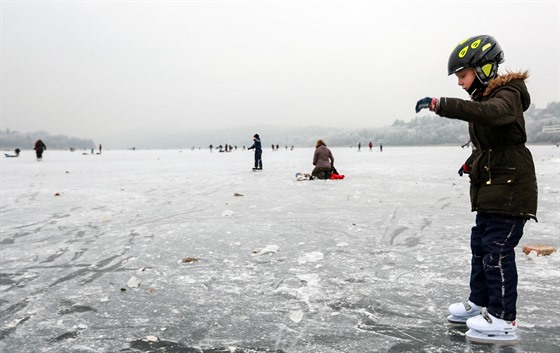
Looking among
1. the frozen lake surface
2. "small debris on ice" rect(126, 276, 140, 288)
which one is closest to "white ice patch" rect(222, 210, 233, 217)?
the frozen lake surface

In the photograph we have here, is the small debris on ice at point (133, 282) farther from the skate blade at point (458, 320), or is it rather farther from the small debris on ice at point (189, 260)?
the skate blade at point (458, 320)

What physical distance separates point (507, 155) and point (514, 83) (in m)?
0.44

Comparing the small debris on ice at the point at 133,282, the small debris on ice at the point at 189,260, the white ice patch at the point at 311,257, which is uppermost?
the white ice patch at the point at 311,257

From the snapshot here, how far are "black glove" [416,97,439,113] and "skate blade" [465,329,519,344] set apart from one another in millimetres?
1502

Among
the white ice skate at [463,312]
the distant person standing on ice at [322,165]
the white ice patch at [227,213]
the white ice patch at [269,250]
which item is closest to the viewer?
the white ice skate at [463,312]

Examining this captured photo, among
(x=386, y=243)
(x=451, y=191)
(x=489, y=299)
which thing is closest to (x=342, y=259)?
(x=386, y=243)

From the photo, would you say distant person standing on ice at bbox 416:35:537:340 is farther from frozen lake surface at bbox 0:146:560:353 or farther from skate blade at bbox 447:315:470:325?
frozen lake surface at bbox 0:146:560:353

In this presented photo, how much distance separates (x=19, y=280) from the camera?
3.51 metres

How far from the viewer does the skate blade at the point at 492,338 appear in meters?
2.39

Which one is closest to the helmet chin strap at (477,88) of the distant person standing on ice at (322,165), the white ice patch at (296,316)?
the white ice patch at (296,316)

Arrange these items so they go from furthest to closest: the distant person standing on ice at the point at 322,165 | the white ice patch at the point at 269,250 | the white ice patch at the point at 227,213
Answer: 1. the distant person standing on ice at the point at 322,165
2. the white ice patch at the point at 227,213
3. the white ice patch at the point at 269,250

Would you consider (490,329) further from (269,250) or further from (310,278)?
(269,250)

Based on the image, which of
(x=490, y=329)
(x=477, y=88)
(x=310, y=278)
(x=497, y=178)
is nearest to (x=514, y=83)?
(x=477, y=88)

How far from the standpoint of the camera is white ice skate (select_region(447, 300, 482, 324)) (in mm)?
2611
